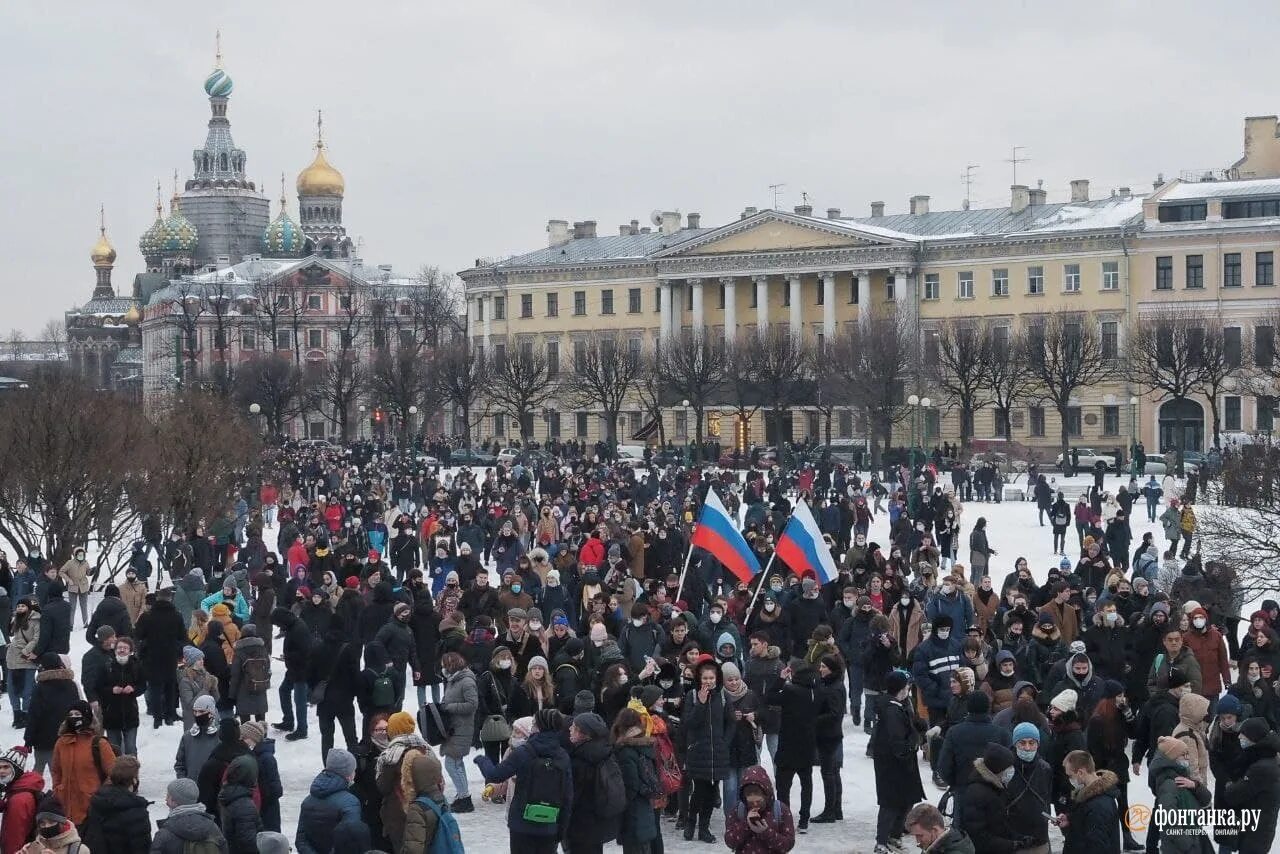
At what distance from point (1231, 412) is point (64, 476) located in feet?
151

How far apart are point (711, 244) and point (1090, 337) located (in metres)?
20.6

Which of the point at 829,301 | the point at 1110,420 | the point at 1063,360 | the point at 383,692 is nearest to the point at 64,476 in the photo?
the point at 383,692

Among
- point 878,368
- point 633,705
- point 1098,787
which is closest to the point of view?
point 1098,787

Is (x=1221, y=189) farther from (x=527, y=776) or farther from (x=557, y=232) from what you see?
(x=527, y=776)

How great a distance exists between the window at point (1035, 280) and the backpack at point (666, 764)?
59.7 m

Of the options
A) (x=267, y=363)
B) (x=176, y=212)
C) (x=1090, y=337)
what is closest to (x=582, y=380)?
(x=267, y=363)

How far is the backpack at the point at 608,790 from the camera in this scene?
1034 cm

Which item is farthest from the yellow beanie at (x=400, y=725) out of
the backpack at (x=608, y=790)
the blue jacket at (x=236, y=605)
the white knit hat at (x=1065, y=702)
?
the blue jacket at (x=236, y=605)

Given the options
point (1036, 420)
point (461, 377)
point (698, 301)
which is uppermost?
point (698, 301)

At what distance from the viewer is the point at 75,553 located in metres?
22.1

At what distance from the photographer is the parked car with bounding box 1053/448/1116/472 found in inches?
2052

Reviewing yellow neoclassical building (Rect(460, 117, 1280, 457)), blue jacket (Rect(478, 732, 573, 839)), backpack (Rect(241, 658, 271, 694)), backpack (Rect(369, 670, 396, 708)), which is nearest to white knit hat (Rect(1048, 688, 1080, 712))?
blue jacket (Rect(478, 732, 573, 839))

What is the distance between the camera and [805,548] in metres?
18.6

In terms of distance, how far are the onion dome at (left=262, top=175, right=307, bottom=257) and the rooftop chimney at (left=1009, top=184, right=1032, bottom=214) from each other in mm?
65759
